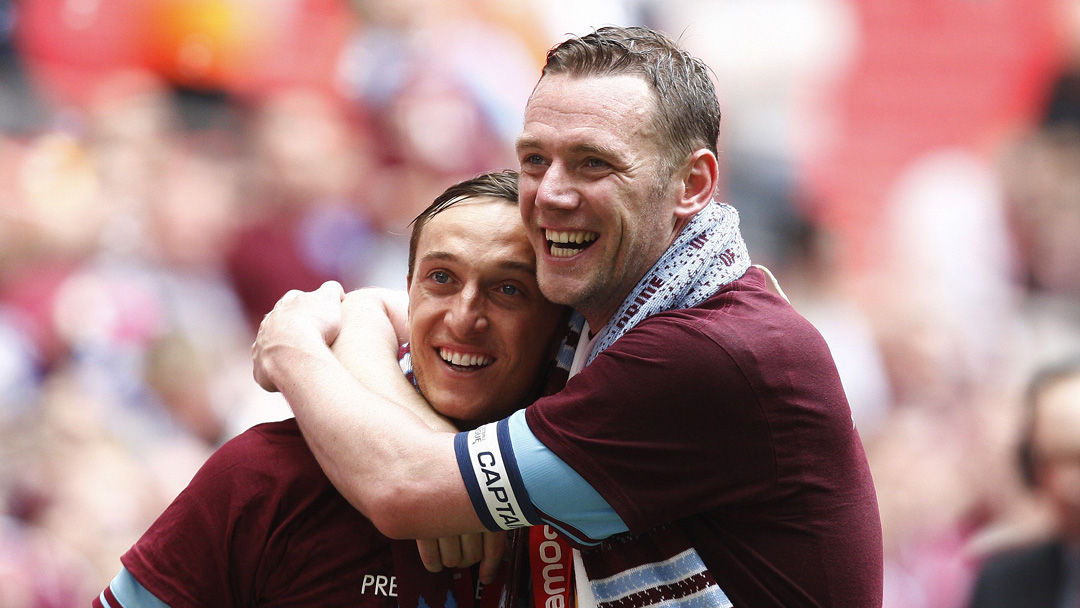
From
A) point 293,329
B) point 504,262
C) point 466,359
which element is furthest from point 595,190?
point 293,329

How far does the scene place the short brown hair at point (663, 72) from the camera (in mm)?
2705

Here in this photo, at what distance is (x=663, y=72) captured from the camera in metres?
2.72

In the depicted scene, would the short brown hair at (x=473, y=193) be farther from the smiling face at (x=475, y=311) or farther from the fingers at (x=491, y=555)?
the fingers at (x=491, y=555)

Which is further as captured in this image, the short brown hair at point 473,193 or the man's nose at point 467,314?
the short brown hair at point 473,193

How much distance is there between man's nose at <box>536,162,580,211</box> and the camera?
103 inches

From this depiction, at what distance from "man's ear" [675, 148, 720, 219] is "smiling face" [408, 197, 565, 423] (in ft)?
1.26

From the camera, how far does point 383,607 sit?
2607 millimetres

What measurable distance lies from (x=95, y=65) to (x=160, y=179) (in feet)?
2.69

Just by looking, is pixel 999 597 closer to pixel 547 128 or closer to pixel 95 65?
pixel 547 128

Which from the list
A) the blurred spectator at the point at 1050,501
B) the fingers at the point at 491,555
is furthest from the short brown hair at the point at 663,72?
the blurred spectator at the point at 1050,501

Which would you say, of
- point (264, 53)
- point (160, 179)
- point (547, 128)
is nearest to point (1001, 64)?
point (264, 53)

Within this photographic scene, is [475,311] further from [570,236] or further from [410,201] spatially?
[410,201]

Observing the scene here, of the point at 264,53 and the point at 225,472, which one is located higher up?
the point at 264,53

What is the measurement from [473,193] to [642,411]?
0.76 metres
